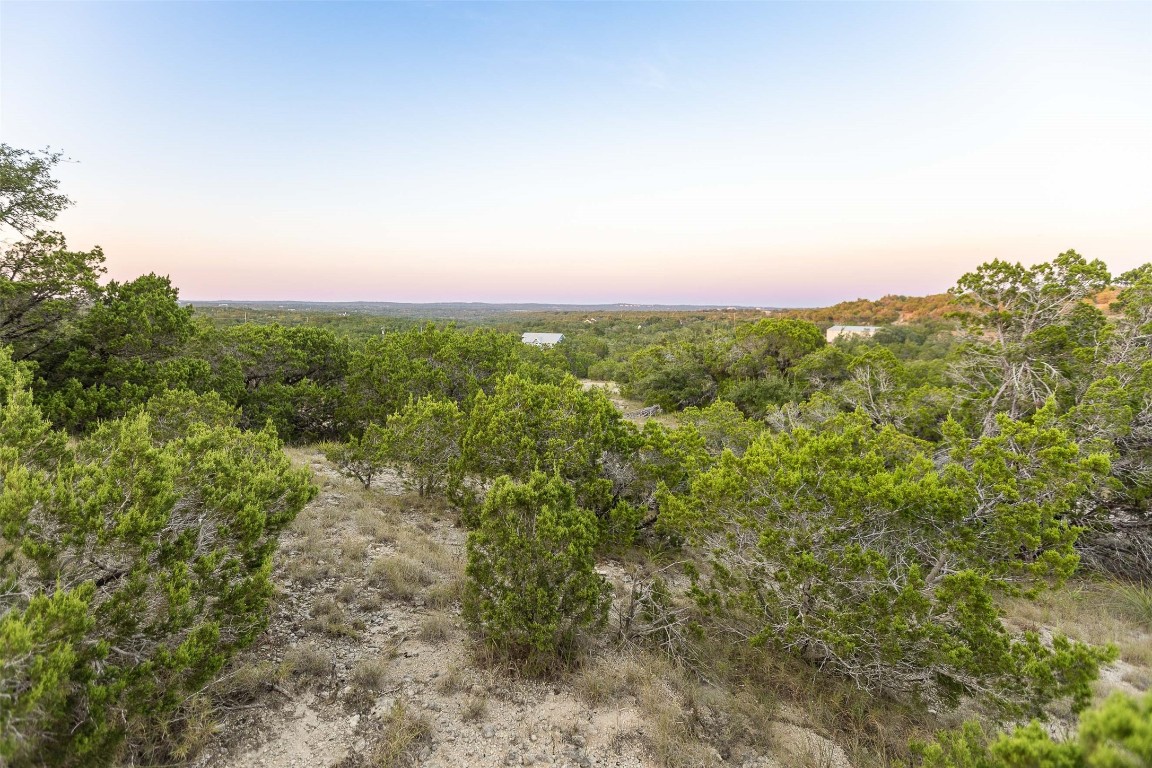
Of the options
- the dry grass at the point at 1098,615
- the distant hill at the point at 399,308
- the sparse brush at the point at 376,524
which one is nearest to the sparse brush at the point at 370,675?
the sparse brush at the point at 376,524

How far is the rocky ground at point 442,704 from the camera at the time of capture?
11.1 feet

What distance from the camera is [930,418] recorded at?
977cm

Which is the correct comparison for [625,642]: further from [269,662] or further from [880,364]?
[880,364]

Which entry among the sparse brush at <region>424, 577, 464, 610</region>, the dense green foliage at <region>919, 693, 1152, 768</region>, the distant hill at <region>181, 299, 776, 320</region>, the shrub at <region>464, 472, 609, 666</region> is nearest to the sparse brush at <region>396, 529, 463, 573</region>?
the sparse brush at <region>424, 577, 464, 610</region>

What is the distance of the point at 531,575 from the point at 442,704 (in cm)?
120

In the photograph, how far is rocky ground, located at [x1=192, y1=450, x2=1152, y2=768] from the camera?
3.38 metres

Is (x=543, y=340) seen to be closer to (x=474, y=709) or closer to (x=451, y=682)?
(x=451, y=682)

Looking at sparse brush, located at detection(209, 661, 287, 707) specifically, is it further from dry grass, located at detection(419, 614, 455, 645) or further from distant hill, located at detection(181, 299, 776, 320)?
distant hill, located at detection(181, 299, 776, 320)

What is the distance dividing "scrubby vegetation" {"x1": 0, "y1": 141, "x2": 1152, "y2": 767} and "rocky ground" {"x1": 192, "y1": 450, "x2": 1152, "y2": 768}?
0.06m

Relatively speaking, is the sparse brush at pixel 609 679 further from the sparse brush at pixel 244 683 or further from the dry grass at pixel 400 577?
the sparse brush at pixel 244 683

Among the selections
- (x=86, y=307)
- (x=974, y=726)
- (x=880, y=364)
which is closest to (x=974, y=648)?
(x=974, y=726)

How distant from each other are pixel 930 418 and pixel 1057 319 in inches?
105

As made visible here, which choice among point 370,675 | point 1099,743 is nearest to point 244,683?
point 370,675

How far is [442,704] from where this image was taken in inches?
151
